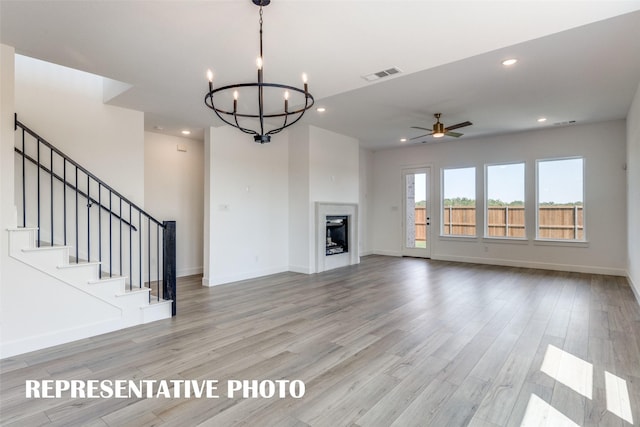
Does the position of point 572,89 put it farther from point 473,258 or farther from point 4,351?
point 4,351

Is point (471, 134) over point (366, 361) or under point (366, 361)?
over

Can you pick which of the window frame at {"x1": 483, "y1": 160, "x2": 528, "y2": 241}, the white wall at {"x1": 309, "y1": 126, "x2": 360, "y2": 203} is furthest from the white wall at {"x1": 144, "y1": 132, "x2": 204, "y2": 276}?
the window frame at {"x1": 483, "y1": 160, "x2": 528, "y2": 241}

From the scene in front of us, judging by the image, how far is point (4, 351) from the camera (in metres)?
2.92

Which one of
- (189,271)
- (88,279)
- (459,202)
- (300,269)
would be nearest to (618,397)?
(88,279)

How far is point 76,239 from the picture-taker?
349 centimetres

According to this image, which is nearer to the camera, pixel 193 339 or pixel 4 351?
pixel 4 351

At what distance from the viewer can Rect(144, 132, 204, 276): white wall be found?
20.2 feet

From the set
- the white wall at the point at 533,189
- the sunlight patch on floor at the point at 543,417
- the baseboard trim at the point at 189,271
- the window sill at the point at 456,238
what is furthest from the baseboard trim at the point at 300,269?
the sunlight patch on floor at the point at 543,417

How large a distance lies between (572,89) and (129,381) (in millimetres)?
6147

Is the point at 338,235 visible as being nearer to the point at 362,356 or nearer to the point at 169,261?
the point at 169,261

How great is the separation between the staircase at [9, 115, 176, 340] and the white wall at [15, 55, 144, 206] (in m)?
0.21

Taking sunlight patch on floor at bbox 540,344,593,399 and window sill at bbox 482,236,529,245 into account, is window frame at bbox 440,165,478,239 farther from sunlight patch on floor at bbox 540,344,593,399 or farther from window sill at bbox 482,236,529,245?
sunlight patch on floor at bbox 540,344,593,399

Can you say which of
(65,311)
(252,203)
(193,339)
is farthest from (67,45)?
(252,203)

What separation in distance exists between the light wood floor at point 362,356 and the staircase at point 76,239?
346 millimetres
